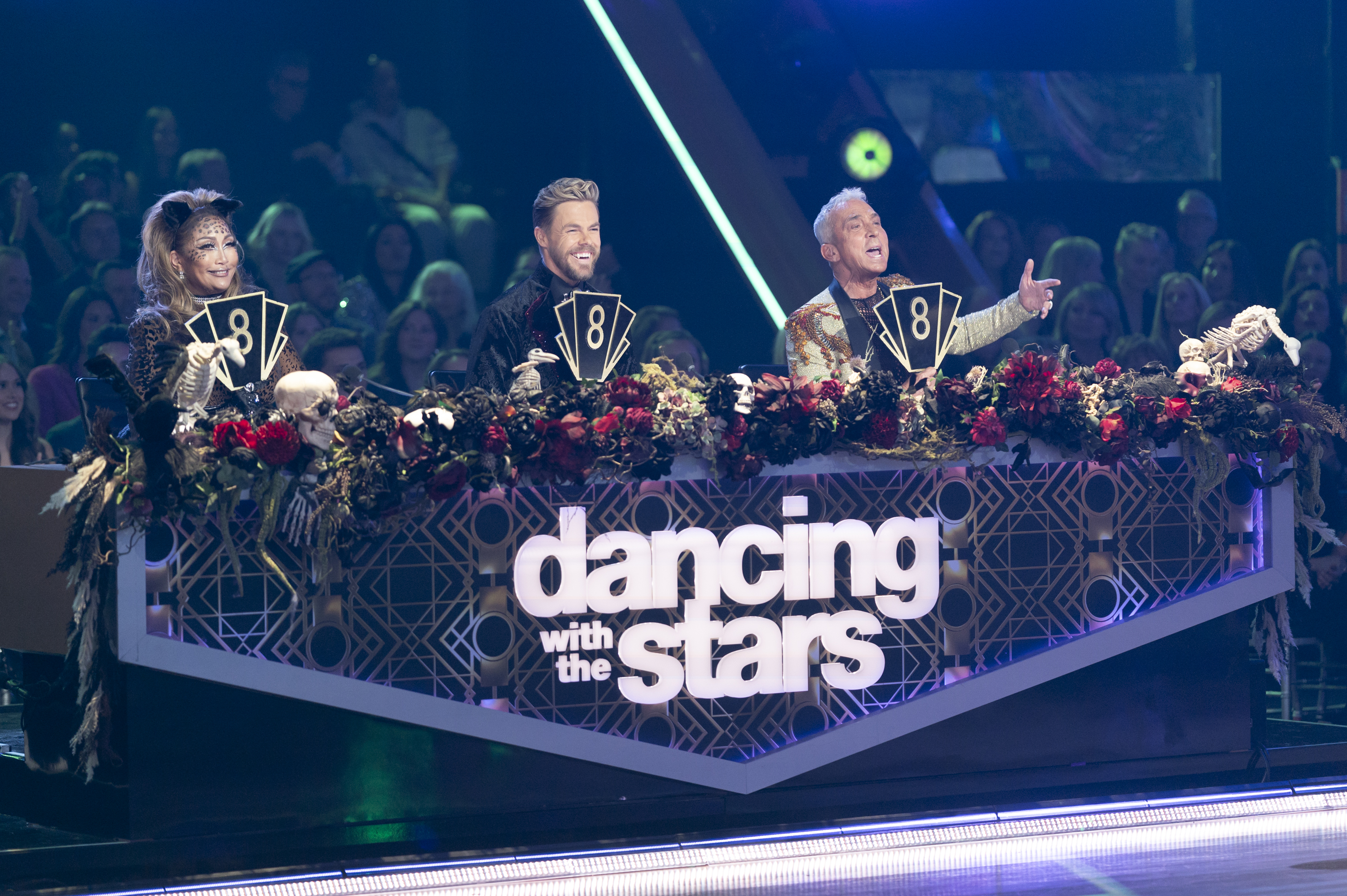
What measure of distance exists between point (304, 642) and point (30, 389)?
2.59 meters

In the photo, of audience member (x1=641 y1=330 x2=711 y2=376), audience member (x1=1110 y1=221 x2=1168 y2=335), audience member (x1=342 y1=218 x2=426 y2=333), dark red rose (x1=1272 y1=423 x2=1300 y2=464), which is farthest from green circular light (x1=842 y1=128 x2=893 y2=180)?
dark red rose (x1=1272 y1=423 x2=1300 y2=464)

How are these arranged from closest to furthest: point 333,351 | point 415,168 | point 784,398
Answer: point 784,398 → point 333,351 → point 415,168

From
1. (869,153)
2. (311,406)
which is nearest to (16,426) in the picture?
(311,406)

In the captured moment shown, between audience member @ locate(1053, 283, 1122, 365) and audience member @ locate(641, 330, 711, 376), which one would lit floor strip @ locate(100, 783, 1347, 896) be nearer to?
audience member @ locate(641, 330, 711, 376)

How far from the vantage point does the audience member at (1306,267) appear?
21.5ft

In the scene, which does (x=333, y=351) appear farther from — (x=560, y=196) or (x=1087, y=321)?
(x=1087, y=321)

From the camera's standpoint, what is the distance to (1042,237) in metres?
7.02

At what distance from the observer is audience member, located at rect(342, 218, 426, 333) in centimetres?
616

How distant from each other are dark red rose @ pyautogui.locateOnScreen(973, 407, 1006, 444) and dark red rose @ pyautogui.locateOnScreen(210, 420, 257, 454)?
5.77ft

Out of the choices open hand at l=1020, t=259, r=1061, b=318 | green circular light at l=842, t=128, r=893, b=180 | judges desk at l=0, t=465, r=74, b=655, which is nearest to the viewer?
judges desk at l=0, t=465, r=74, b=655

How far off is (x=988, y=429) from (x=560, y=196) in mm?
1314

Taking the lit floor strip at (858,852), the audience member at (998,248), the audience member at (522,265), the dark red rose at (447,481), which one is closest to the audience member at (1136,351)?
the audience member at (998,248)

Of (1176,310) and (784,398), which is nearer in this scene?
(784,398)

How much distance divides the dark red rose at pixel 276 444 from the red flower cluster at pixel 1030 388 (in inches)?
70.6
